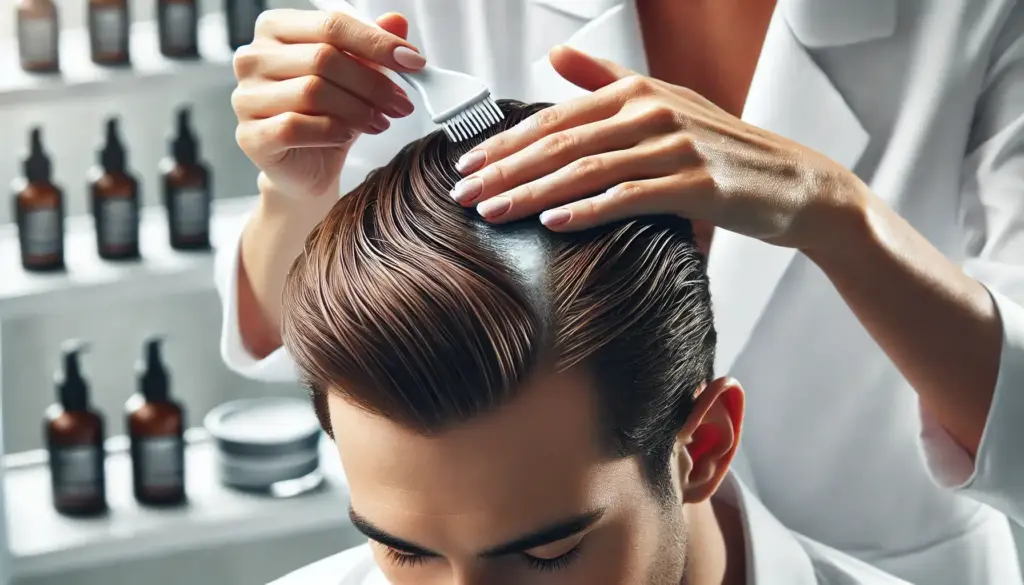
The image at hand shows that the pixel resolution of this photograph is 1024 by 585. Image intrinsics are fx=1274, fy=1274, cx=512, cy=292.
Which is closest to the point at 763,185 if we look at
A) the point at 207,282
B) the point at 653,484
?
the point at 653,484

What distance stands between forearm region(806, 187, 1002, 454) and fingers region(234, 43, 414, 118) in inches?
16.3

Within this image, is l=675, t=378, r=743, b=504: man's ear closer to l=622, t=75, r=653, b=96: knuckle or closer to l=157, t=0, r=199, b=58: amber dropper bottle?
l=622, t=75, r=653, b=96: knuckle

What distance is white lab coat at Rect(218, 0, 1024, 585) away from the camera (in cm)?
139

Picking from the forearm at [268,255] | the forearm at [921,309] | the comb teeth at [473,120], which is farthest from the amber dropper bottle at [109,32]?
the forearm at [921,309]

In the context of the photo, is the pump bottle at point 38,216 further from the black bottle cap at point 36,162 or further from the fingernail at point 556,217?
the fingernail at point 556,217

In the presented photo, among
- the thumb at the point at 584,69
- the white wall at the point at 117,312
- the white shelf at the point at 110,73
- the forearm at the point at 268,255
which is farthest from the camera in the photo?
the white wall at the point at 117,312

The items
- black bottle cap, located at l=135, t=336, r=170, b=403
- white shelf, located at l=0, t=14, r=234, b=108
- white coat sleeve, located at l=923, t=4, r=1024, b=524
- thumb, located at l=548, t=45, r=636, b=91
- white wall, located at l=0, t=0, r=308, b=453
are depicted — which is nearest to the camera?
thumb, located at l=548, t=45, r=636, b=91

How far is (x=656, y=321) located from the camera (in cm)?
112

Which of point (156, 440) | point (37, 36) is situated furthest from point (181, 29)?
point (156, 440)

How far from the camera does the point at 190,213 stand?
2.06m

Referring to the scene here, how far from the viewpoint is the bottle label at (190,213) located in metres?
2.05

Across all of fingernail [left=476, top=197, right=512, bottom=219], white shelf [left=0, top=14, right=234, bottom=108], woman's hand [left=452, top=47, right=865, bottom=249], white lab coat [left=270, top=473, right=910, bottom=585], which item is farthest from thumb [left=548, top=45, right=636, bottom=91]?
white shelf [left=0, top=14, right=234, bottom=108]

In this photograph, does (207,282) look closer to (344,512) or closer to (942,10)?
(344,512)

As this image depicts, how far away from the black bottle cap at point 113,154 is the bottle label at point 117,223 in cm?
6
